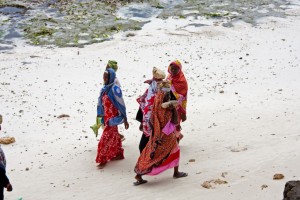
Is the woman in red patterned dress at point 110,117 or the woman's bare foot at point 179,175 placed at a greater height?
the woman in red patterned dress at point 110,117

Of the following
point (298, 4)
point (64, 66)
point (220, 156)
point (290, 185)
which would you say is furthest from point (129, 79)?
point (298, 4)

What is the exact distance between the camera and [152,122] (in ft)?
23.0

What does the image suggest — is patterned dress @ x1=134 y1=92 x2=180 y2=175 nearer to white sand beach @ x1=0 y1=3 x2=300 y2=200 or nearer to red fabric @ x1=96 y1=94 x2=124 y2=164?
white sand beach @ x1=0 y1=3 x2=300 y2=200

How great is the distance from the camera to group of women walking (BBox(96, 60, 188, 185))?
686cm

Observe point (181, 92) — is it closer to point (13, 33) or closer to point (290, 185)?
point (290, 185)

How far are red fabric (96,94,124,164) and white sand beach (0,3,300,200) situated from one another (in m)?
0.23

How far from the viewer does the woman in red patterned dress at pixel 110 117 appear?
8.12 metres

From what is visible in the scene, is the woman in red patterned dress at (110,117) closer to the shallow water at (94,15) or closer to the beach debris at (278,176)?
the beach debris at (278,176)

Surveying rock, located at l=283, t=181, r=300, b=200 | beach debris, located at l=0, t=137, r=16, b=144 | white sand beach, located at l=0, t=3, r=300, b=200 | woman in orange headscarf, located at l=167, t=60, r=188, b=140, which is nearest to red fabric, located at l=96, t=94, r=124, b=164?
white sand beach, located at l=0, t=3, r=300, b=200

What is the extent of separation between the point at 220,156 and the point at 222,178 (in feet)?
4.56

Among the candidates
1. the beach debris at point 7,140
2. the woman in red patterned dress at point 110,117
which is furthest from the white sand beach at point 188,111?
the woman in red patterned dress at point 110,117

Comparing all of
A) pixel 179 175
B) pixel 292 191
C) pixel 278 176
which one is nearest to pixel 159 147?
pixel 179 175

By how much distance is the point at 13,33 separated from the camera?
20.2m

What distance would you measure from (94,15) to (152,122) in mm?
17545
